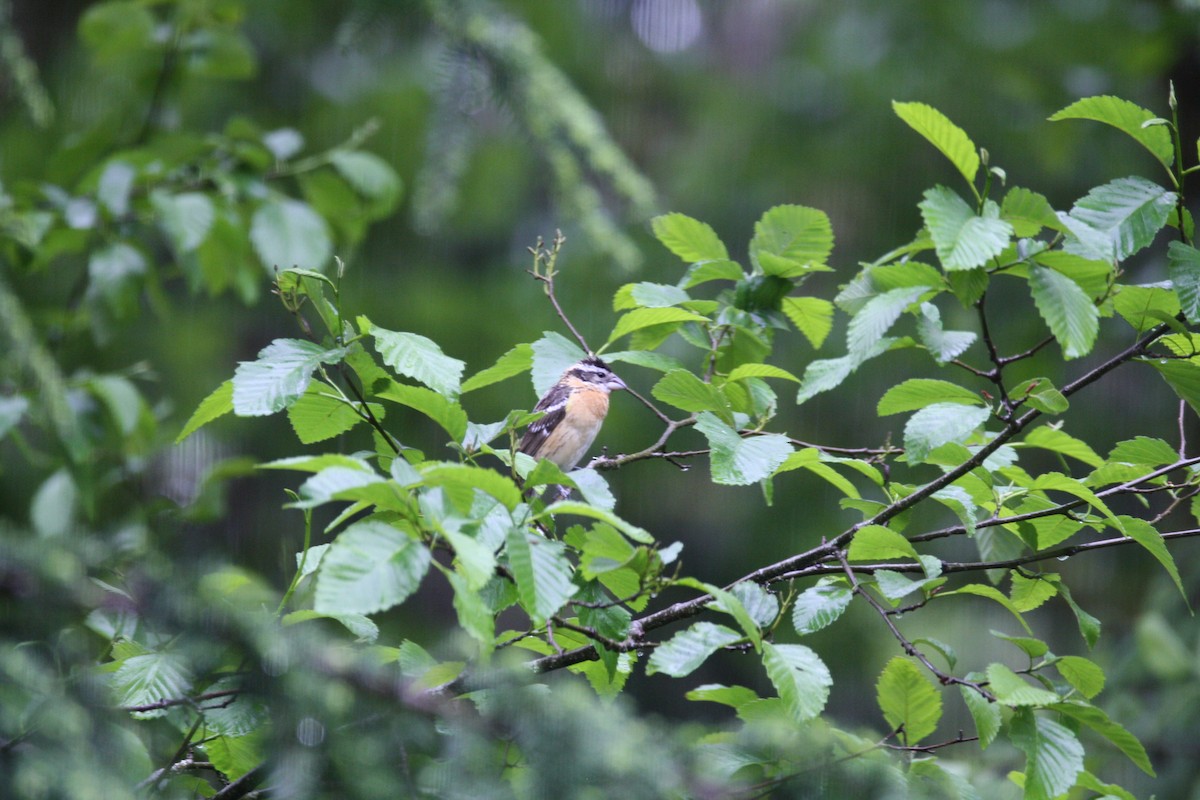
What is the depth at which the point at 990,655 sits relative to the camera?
712cm

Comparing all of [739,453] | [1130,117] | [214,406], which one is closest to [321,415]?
[214,406]

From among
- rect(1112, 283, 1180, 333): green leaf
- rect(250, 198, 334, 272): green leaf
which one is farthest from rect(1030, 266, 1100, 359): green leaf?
rect(250, 198, 334, 272): green leaf

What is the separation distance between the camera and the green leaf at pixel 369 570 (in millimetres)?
1200

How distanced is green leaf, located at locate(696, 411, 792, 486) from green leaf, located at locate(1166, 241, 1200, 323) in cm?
66

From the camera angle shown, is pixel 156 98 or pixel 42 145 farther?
pixel 42 145

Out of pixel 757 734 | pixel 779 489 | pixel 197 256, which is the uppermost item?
pixel 757 734

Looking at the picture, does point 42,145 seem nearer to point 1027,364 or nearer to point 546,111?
point 546,111

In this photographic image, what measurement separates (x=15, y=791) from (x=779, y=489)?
20.4 feet

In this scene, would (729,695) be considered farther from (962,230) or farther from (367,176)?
(367,176)

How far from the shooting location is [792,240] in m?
2.32

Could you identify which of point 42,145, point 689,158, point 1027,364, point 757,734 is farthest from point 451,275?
point 757,734

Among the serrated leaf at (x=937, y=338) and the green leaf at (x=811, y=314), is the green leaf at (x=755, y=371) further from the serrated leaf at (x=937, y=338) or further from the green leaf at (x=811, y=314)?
the green leaf at (x=811, y=314)

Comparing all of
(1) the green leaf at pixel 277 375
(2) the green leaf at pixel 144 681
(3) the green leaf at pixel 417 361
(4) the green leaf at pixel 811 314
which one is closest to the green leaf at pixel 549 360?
(3) the green leaf at pixel 417 361

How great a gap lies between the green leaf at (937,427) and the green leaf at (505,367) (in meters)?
Answer: 0.68
